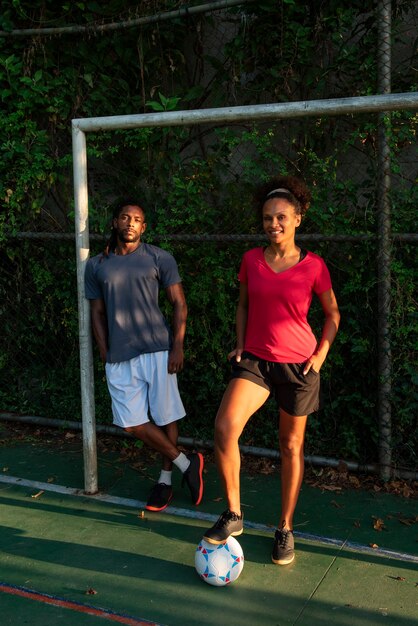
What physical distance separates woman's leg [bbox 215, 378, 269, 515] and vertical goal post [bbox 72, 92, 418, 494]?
142cm

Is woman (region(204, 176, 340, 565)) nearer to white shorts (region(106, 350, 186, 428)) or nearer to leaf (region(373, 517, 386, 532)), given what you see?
leaf (region(373, 517, 386, 532))

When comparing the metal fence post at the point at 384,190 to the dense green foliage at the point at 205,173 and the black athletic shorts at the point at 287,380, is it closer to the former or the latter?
the dense green foliage at the point at 205,173

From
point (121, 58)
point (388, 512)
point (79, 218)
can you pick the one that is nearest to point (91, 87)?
point (121, 58)

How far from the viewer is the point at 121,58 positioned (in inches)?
252

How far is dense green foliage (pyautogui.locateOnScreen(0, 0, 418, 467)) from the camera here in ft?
17.4

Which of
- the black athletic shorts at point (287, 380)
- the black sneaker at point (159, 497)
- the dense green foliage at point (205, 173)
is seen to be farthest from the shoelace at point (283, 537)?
the dense green foliage at point (205, 173)

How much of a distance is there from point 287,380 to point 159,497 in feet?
4.90

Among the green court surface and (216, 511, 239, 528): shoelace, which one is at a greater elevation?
(216, 511, 239, 528): shoelace

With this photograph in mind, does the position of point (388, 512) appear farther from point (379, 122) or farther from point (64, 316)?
point (64, 316)

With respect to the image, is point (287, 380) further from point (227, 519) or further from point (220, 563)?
point (220, 563)

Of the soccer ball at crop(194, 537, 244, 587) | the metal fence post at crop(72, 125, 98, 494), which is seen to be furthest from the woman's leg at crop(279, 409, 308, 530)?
the metal fence post at crop(72, 125, 98, 494)

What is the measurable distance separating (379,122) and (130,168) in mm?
2272

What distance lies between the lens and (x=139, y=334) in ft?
16.3

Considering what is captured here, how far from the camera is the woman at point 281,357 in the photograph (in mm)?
4125
